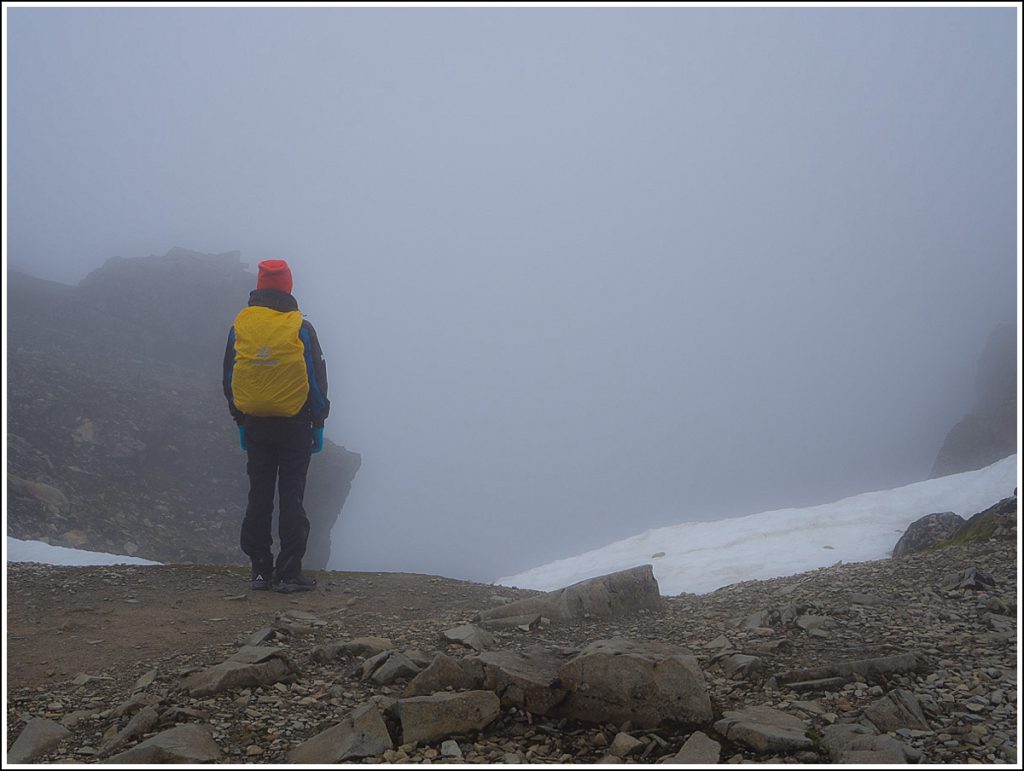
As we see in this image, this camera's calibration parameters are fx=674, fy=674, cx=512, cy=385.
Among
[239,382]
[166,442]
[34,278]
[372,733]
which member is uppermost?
[34,278]

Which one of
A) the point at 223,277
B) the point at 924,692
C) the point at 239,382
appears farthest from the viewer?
the point at 223,277

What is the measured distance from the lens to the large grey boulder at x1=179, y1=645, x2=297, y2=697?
14.9 feet

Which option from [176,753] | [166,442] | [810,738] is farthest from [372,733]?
[166,442]

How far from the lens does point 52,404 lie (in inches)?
1138

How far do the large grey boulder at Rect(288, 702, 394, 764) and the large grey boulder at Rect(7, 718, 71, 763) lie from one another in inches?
59.0

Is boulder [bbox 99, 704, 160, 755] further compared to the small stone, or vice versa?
boulder [bbox 99, 704, 160, 755]

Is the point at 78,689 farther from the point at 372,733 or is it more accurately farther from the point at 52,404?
the point at 52,404

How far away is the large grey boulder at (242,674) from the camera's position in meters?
4.55

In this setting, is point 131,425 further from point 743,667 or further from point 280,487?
point 743,667

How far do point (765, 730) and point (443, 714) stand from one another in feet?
5.93

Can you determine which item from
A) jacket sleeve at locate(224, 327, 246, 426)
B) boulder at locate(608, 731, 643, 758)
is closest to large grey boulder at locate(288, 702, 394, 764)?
boulder at locate(608, 731, 643, 758)

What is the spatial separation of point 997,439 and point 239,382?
5534 centimetres

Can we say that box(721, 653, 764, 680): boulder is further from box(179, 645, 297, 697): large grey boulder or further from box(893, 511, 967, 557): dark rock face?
box(893, 511, 967, 557): dark rock face

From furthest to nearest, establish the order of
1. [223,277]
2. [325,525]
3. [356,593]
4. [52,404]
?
[223,277] → [325,525] → [52,404] → [356,593]
